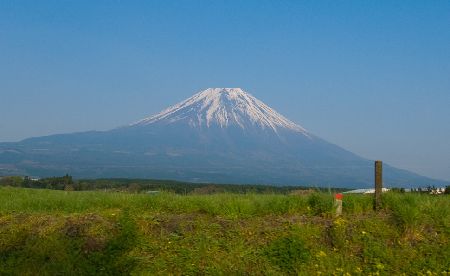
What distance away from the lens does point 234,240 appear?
35.0 feet

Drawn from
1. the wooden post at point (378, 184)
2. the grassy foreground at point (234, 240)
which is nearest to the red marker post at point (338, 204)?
the grassy foreground at point (234, 240)

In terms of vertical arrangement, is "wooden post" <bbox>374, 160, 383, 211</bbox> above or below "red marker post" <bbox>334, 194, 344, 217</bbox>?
above

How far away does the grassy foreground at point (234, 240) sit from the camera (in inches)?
395

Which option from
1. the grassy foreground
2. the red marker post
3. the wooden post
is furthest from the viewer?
the wooden post

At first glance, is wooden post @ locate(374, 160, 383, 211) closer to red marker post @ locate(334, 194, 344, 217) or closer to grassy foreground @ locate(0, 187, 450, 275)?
grassy foreground @ locate(0, 187, 450, 275)

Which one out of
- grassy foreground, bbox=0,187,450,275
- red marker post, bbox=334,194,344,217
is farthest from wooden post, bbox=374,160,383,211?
red marker post, bbox=334,194,344,217

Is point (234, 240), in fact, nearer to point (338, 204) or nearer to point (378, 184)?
point (338, 204)

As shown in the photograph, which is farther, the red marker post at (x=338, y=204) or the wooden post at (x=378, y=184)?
the wooden post at (x=378, y=184)

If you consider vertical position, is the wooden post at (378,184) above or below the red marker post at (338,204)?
above

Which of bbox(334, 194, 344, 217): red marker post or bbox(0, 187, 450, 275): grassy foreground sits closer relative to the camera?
bbox(0, 187, 450, 275): grassy foreground

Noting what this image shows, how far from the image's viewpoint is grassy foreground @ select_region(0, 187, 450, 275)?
10.0 meters

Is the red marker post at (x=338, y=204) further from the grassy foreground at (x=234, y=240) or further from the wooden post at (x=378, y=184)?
the wooden post at (x=378, y=184)

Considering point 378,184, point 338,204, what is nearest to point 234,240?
point 338,204

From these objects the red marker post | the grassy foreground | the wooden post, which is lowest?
the grassy foreground
